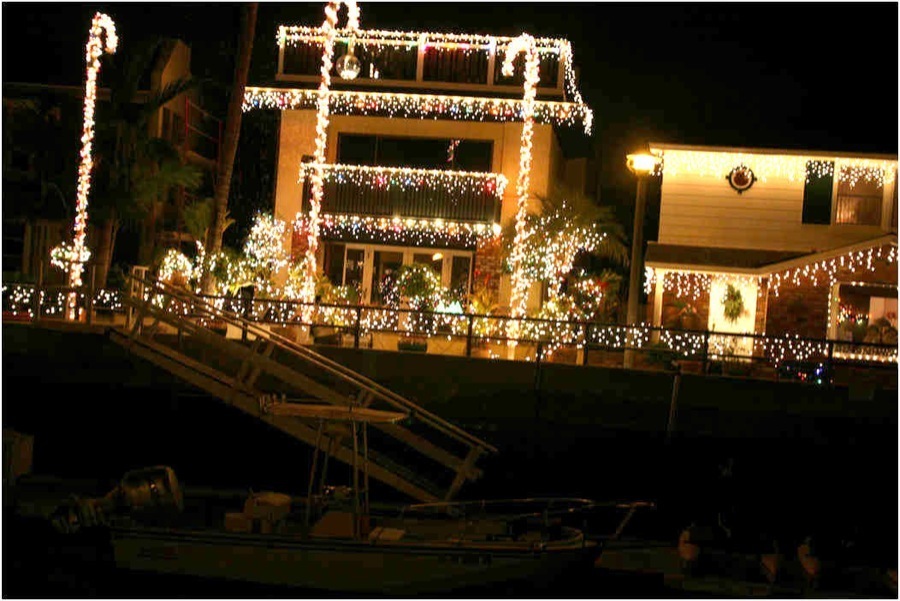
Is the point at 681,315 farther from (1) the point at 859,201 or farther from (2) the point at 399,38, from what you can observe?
(2) the point at 399,38

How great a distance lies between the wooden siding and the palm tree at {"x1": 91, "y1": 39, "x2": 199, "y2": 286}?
1217 cm

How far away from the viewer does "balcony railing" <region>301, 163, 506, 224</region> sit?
27.5 m

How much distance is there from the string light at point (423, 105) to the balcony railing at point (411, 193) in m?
1.55

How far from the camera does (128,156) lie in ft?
86.3

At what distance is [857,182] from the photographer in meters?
25.6

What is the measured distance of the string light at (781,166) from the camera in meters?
25.3

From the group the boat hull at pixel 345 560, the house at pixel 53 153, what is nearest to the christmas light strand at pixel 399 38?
the house at pixel 53 153

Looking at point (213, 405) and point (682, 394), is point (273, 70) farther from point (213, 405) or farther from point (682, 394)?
point (682, 394)

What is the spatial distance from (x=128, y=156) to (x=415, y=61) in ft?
24.5

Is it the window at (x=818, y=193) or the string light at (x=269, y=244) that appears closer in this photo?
the window at (x=818, y=193)

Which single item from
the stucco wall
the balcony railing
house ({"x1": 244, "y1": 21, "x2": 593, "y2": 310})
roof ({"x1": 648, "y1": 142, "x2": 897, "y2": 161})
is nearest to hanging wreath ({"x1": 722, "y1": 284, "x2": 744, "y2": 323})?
the stucco wall

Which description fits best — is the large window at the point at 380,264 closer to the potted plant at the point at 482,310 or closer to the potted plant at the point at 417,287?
the potted plant at the point at 482,310

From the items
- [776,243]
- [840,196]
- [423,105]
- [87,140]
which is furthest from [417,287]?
[840,196]

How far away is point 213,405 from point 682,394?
824cm
